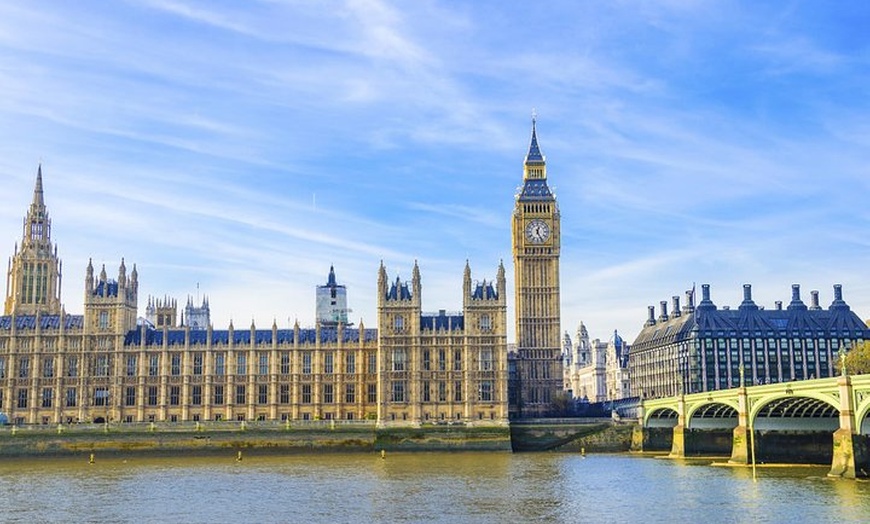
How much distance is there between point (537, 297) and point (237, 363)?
1765 inches

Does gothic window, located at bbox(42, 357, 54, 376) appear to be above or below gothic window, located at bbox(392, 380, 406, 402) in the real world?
above

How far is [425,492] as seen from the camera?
73.9 metres

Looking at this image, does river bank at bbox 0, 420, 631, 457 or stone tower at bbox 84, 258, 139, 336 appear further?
stone tower at bbox 84, 258, 139, 336

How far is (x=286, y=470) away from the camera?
9369 centimetres

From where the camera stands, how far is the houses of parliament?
5315 inches

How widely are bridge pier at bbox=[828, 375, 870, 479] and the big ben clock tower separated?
73.7m

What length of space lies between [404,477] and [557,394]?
6794 cm

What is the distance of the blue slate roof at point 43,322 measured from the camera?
142 metres

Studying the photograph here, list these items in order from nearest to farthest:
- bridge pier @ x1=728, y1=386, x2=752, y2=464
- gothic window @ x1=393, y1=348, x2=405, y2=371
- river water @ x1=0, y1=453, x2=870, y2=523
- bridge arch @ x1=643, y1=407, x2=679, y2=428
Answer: river water @ x1=0, y1=453, x2=870, y2=523 → bridge pier @ x1=728, y1=386, x2=752, y2=464 → bridge arch @ x1=643, y1=407, x2=679, y2=428 → gothic window @ x1=393, y1=348, x2=405, y2=371

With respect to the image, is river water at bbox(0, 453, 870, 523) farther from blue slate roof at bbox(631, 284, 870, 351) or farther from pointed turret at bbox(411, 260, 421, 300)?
blue slate roof at bbox(631, 284, 870, 351)

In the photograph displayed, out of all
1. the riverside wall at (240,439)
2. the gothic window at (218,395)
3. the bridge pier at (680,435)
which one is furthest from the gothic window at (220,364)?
the bridge pier at (680,435)

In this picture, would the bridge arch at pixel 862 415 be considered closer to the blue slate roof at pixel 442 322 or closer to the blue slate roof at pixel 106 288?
the blue slate roof at pixel 442 322

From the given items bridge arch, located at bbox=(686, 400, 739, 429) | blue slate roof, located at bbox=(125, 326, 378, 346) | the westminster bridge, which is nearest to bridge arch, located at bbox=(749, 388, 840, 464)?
the westminster bridge

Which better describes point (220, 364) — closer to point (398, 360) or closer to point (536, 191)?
point (398, 360)
